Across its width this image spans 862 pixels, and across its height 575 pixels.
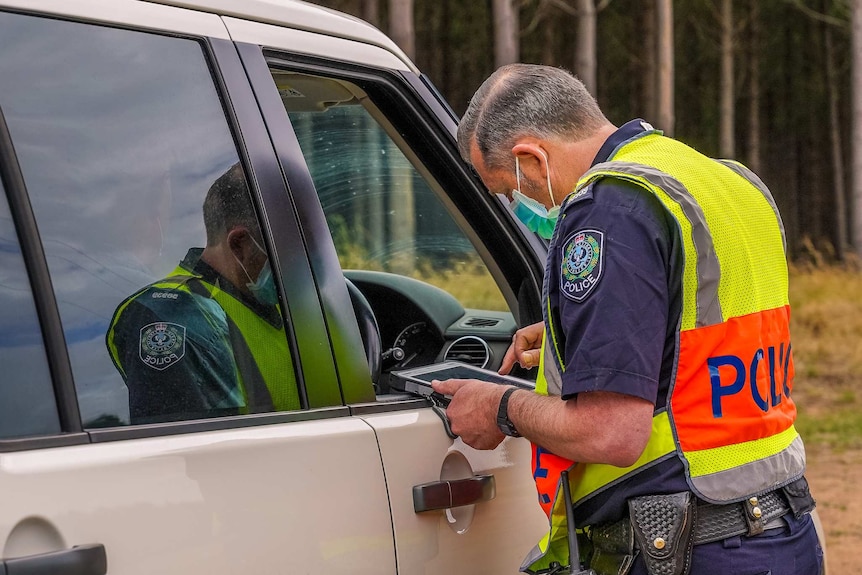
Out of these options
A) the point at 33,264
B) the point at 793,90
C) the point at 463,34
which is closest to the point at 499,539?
the point at 33,264

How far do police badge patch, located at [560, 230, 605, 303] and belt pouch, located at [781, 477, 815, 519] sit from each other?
0.61 meters

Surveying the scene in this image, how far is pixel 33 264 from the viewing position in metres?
1.66

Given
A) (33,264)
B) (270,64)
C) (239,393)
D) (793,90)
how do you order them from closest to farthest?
(33,264) → (239,393) → (270,64) → (793,90)

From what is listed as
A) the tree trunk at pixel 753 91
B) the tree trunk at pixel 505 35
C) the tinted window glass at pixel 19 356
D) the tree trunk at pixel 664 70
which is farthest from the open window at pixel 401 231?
the tree trunk at pixel 753 91

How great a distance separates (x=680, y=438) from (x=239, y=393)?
2.56ft

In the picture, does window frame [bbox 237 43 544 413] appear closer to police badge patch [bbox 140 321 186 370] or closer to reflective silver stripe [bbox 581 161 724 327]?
police badge patch [bbox 140 321 186 370]

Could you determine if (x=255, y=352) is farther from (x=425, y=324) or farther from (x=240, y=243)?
(x=425, y=324)

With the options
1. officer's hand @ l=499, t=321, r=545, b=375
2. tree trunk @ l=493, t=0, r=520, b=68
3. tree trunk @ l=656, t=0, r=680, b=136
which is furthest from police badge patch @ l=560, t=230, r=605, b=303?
tree trunk @ l=656, t=0, r=680, b=136

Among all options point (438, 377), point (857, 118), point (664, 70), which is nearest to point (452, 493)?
point (438, 377)

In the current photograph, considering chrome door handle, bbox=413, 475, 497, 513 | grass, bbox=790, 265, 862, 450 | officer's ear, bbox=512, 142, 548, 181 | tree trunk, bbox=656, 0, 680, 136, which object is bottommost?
grass, bbox=790, 265, 862, 450

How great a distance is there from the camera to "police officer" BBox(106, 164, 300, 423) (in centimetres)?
183

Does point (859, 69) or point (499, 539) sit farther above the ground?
point (859, 69)

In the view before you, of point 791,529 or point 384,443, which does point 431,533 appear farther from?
point 791,529

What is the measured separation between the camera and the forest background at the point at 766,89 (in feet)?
34.3
